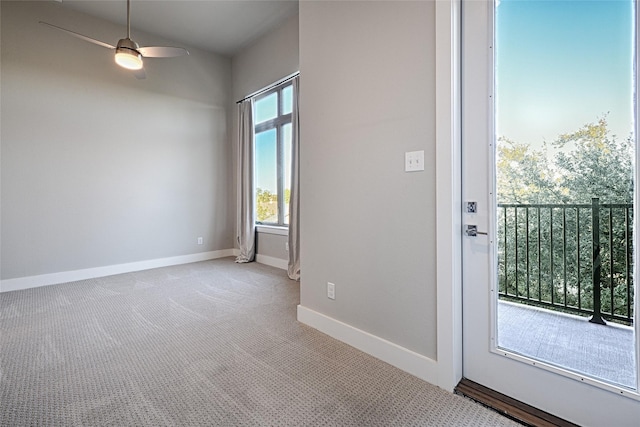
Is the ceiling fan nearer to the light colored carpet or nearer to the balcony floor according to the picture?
the light colored carpet

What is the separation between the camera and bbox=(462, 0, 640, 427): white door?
1.38 metres

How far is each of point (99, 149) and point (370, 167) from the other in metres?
3.78

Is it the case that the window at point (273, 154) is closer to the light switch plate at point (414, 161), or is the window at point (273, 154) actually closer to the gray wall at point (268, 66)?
the gray wall at point (268, 66)

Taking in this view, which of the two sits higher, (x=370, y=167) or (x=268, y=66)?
(x=268, y=66)

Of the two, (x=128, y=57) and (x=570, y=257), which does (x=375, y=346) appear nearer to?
(x=570, y=257)

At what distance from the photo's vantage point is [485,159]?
4.92 feet

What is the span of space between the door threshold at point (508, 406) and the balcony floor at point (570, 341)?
23 cm

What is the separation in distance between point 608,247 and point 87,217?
488 centimetres

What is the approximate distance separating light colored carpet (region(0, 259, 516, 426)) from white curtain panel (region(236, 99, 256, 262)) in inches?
71.9

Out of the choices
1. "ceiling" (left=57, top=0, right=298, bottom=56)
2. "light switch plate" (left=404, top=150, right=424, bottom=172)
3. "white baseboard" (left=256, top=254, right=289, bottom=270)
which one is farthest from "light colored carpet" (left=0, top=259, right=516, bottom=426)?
"ceiling" (left=57, top=0, right=298, bottom=56)

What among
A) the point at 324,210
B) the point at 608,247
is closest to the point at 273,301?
the point at 324,210

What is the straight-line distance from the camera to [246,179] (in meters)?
4.73

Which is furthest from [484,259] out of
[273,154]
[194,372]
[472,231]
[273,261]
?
[273,154]

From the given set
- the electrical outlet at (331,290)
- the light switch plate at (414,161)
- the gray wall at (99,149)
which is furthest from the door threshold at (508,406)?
the gray wall at (99,149)
